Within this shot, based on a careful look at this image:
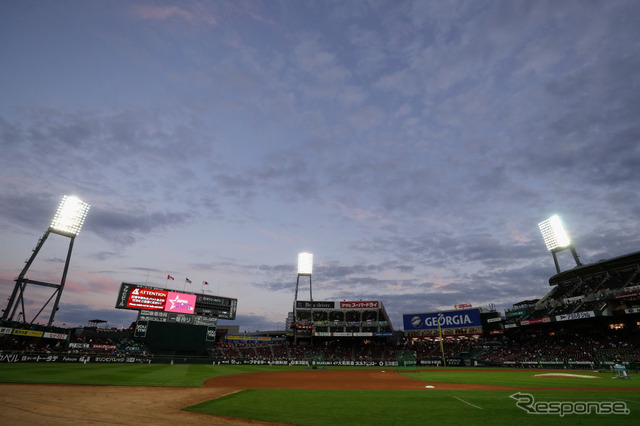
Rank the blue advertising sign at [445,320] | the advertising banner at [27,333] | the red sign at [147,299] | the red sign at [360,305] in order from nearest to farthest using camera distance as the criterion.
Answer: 1. the advertising banner at [27,333]
2. the red sign at [147,299]
3. the blue advertising sign at [445,320]
4. the red sign at [360,305]

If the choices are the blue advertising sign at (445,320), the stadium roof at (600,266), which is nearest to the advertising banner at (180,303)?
the blue advertising sign at (445,320)

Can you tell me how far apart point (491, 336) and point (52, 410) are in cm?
8290

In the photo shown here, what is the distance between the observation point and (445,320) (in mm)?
74312

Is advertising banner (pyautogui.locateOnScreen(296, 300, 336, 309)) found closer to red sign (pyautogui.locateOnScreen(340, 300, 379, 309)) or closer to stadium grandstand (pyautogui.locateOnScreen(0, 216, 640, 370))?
stadium grandstand (pyautogui.locateOnScreen(0, 216, 640, 370))

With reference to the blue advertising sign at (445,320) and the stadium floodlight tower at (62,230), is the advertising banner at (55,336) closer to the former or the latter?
the stadium floodlight tower at (62,230)

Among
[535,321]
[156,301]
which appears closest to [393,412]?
[535,321]

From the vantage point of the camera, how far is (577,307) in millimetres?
54688

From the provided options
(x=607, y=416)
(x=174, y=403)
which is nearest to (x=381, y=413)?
(x=607, y=416)

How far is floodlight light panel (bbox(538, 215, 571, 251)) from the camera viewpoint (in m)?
69.8

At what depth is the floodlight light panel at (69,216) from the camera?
5656 cm

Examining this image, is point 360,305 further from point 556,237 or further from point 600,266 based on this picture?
point 600,266

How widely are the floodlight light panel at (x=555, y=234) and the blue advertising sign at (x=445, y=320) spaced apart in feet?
74.4

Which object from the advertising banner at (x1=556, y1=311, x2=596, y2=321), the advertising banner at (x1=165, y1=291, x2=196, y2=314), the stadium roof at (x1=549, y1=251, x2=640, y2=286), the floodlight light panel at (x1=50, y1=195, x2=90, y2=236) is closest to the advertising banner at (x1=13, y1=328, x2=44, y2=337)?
the floodlight light panel at (x1=50, y1=195, x2=90, y2=236)

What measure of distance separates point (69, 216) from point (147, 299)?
2089 cm
